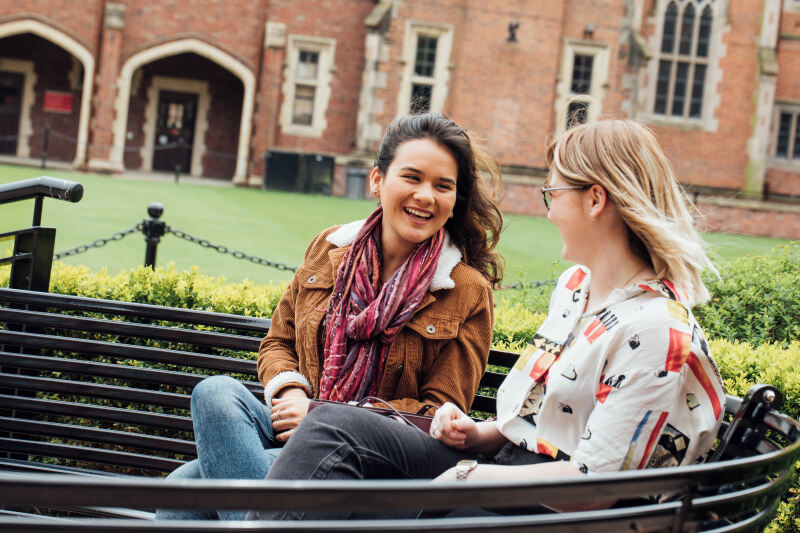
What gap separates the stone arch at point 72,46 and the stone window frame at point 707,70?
1427 cm

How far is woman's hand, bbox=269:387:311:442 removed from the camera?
2.40 metres

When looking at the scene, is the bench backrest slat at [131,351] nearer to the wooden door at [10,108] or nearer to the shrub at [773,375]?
the shrub at [773,375]

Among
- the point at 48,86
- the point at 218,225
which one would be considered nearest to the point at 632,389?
the point at 218,225

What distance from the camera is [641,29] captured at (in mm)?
22078

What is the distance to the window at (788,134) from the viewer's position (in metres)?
22.6

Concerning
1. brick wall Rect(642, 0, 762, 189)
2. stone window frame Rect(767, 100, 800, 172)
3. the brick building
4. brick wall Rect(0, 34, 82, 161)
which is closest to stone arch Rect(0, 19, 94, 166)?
the brick building

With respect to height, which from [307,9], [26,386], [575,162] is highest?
[307,9]

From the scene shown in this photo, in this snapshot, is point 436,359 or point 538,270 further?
point 538,270

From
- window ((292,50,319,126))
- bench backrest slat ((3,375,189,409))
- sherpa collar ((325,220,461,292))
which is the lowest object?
bench backrest slat ((3,375,189,409))

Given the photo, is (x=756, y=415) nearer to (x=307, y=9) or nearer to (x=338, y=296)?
(x=338, y=296)

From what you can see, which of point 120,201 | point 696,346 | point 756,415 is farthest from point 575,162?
point 120,201

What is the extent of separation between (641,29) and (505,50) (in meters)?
4.13

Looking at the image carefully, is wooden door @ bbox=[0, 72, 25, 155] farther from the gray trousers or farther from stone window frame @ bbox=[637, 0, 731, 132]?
the gray trousers

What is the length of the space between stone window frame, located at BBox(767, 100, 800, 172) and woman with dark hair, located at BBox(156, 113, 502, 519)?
73.4ft
